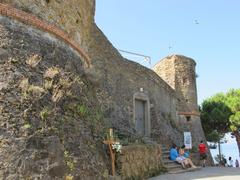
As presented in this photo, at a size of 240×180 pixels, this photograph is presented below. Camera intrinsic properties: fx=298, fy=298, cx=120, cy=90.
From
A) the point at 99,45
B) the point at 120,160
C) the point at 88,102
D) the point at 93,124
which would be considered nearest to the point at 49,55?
the point at 88,102

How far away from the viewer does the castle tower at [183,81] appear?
19.7 metres

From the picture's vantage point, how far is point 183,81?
19953mm

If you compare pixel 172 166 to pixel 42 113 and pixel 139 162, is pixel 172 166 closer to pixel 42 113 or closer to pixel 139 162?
pixel 139 162

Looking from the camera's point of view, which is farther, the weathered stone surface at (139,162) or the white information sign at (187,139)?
the white information sign at (187,139)

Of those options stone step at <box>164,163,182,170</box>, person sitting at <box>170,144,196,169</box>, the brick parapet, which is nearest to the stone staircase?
stone step at <box>164,163,182,170</box>

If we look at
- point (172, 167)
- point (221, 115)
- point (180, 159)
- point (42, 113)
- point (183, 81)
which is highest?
point (183, 81)

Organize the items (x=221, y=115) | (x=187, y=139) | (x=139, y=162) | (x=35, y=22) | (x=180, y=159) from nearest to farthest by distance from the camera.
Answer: (x=35, y=22) → (x=139, y=162) → (x=180, y=159) → (x=187, y=139) → (x=221, y=115)

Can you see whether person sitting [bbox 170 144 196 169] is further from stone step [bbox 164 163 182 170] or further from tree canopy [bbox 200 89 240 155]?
tree canopy [bbox 200 89 240 155]

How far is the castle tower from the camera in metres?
19.7

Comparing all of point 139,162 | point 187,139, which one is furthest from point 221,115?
point 139,162

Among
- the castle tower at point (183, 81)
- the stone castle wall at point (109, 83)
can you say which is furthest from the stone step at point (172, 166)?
the castle tower at point (183, 81)

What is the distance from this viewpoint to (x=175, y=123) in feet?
60.8

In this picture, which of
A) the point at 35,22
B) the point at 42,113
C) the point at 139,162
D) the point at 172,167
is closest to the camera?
the point at 42,113

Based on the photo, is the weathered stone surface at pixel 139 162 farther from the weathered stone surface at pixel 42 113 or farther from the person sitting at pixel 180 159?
the person sitting at pixel 180 159
